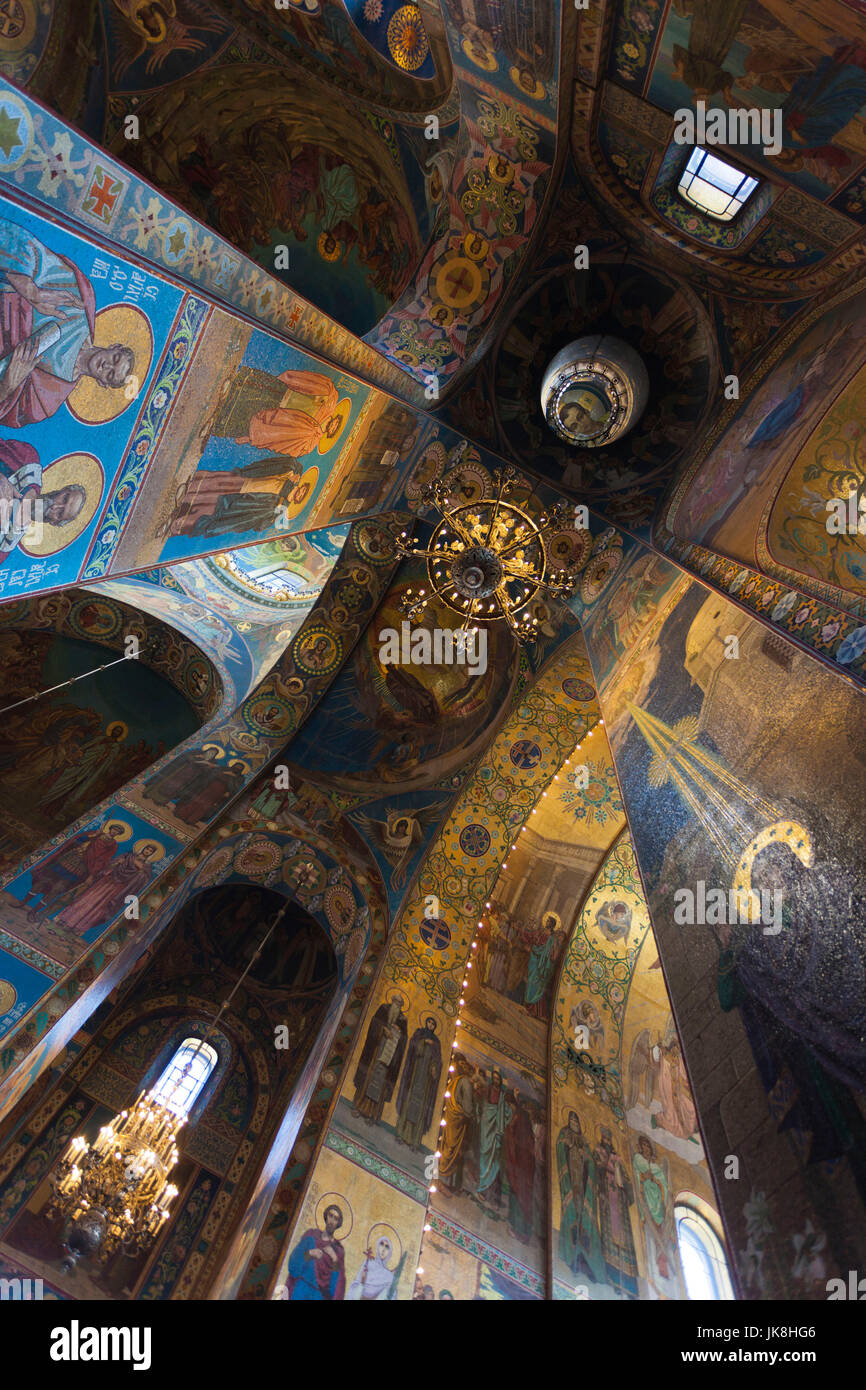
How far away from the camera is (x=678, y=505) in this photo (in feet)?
26.2

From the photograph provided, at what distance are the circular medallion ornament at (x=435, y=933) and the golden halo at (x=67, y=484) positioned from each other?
7.00 metres

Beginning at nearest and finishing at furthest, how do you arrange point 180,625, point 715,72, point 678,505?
point 715,72
point 678,505
point 180,625

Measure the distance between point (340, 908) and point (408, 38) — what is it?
9.56 meters

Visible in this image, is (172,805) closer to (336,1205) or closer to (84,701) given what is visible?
(84,701)

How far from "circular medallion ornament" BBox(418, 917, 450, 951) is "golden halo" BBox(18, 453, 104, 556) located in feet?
23.0

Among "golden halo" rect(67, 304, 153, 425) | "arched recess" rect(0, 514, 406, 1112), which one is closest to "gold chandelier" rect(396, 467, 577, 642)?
"arched recess" rect(0, 514, 406, 1112)

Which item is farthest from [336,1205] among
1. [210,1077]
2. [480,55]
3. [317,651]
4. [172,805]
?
Answer: [480,55]

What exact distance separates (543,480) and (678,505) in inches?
84.7

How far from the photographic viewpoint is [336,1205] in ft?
23.1

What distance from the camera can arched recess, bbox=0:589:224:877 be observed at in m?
10.2

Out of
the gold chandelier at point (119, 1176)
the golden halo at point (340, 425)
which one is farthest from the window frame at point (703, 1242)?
the golden halo at point (340, 425)

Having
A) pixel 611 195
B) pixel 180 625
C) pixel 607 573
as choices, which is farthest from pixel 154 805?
pixel 611 195

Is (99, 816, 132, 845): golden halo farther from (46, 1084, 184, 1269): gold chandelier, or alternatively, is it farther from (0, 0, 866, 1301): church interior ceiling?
(46, 1084, 184, 1269): gold chandelier

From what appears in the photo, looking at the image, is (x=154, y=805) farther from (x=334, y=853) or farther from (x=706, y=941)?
(x=706, y=941)
